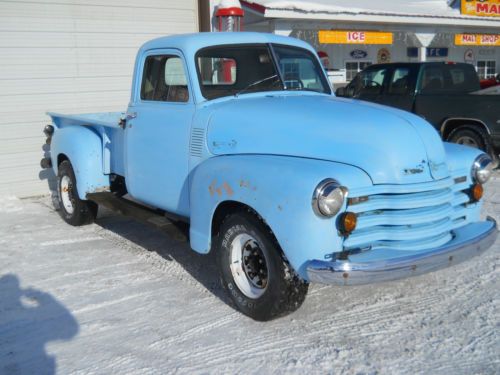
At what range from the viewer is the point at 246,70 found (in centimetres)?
496

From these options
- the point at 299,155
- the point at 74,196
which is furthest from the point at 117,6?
the point at 299,155

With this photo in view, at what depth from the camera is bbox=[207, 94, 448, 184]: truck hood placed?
375 cm

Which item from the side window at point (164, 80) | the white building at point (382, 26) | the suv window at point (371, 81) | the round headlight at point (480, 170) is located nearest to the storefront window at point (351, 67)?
the white building at point (382, 26)

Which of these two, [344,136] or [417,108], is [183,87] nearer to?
[344,136]

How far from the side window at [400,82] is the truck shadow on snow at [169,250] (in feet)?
17.3

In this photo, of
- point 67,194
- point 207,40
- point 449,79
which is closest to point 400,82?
point 449,79

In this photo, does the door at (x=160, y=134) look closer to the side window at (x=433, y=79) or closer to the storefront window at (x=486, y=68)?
the side window at (x=433, y=79)

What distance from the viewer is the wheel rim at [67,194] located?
679 centimetres

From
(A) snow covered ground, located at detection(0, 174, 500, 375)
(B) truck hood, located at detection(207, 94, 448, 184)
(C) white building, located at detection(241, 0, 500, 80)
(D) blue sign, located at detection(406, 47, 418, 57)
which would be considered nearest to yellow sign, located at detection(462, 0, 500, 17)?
(C) white building, located at detection(241, 0, 500, 80)

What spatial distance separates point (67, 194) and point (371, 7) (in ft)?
35.0

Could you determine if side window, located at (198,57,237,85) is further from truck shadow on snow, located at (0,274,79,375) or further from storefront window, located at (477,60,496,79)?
storefront window, located at (477,60,496,79)

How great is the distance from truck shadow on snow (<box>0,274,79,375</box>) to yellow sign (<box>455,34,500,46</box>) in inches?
608

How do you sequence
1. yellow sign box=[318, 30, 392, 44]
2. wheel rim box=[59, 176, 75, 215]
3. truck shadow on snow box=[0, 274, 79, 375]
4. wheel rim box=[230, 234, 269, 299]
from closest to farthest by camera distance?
truck shadow on snow box=[0, 274, 79, 375] < wheel rim box=[230, 234, 269, 299] < wheel rim box=[59, 176, 75, 215] < yellow sign box=[318, 30, 392, 44]

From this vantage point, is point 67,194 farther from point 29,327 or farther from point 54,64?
point 29,327
